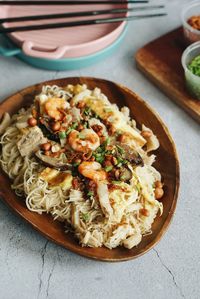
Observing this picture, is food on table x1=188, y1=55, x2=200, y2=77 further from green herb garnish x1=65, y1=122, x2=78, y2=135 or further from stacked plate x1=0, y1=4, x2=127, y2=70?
green herb garnish x1=65, y1=122, x2=78, y2=135

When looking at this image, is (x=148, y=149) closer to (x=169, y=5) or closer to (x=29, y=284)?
(x=29, y=284)

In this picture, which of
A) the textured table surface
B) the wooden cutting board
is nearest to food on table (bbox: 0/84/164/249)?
the textured table surface

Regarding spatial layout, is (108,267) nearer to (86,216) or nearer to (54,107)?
(86,216)

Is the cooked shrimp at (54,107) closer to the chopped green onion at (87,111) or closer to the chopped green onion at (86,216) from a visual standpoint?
the chopped green onion at (87,111)

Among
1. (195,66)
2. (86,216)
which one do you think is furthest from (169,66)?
(86,216)

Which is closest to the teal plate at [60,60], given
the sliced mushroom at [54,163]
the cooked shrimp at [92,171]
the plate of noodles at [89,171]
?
the plate of noodles at [89,171]

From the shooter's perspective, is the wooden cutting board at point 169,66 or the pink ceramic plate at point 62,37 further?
the pink ceramic plate at point 62,37
